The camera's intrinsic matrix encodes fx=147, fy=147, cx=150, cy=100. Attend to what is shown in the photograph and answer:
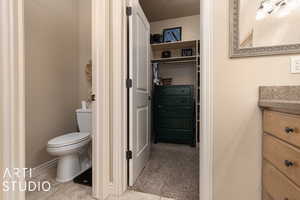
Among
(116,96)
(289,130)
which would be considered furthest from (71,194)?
(289,130)

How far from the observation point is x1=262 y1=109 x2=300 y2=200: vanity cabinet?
0.65m

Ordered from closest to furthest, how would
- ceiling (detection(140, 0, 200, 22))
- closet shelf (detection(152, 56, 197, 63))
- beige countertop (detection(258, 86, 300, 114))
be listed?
1. beige countertop (detection(258, 86, 300, 114))
2. ceiling (detection(140, 0, 200, 22))
3. closet shelf (detection(152, 56, 197, 63))

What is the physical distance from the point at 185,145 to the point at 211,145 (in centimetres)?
175

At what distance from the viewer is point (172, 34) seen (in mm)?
2975

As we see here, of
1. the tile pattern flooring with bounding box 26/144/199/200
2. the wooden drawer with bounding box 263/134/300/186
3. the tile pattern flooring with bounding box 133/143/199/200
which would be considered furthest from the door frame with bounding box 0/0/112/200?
the wooden drawer with bounding box 263/134/300/186

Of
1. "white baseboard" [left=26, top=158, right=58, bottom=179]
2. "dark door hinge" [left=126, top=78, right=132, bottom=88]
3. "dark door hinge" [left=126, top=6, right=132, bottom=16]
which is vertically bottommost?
"white baseboard" [left=26, top=158, right=58, bottom=179]

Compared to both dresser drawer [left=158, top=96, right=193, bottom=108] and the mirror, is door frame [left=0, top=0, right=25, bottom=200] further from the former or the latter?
dresser drawer [left=158, top=96, right=193, bottom=108]

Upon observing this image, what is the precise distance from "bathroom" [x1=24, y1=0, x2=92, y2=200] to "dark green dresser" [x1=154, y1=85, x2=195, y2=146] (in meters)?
1.25

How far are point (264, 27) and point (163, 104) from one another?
1878 mm

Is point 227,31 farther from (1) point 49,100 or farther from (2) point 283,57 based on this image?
(1) point 49,100

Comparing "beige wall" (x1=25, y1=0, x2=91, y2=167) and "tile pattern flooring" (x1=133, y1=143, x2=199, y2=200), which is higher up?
"beige wall" (x1=25, y1=0, x2=91, y2=167)

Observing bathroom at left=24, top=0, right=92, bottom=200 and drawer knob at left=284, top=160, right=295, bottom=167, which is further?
bathroom at left=24, top=0, right=92, bottom=200

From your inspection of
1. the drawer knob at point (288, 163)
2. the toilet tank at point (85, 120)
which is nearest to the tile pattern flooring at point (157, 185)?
the toilet tank at point (85, 120)

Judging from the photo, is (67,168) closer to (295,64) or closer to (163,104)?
(163,104)
